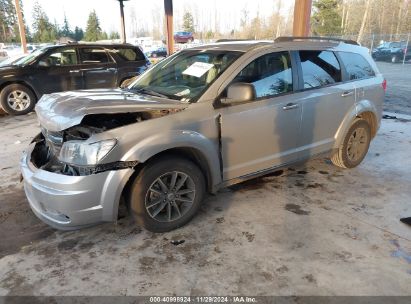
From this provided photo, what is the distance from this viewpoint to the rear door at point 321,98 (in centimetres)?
405

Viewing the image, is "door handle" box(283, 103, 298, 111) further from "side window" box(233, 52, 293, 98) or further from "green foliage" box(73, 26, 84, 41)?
"green foliage" box(73, 26, 84, 41)

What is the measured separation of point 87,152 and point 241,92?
4.85 feet

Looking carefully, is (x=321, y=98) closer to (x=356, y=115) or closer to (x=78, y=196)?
(x=356, y=115)

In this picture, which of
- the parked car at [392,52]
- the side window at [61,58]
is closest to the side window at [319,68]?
the side window at [61,58]

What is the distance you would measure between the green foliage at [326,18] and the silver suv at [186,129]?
122ft

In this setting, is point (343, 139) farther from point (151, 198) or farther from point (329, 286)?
point (151, 198)

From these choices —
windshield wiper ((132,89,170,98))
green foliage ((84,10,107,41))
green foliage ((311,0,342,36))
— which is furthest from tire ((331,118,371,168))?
green foliage ((84,10,107,41))

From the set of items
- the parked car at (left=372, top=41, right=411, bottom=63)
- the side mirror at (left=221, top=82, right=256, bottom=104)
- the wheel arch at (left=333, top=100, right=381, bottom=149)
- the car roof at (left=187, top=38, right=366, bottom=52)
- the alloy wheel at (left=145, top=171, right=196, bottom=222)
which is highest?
the car roof at (left=187, top=38, right=366, bottom=52)

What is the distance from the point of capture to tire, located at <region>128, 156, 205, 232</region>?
3.08 metres

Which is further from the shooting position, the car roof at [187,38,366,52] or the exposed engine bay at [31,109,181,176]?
the car roof at [187,38,366,52]

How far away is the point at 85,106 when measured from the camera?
9.96ft

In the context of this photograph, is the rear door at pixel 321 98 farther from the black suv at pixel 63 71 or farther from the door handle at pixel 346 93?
the black suv at pixel 63 71

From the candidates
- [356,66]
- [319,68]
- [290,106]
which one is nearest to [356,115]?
[356,66]

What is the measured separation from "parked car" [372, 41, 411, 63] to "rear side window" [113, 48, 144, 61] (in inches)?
866
